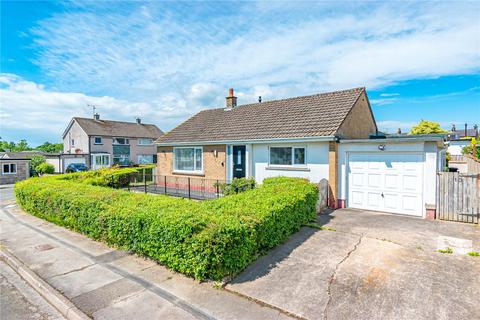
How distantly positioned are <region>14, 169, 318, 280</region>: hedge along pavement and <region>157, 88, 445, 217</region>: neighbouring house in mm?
2570

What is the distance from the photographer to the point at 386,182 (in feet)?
33.6

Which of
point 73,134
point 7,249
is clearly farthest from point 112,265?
point 73,134

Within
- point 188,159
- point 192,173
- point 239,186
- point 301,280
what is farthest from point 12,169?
point 301,280

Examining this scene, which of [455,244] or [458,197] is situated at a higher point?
[458,197]

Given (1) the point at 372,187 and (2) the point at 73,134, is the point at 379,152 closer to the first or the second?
(1) the point at 372,187

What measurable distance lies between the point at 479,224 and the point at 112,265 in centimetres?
1070

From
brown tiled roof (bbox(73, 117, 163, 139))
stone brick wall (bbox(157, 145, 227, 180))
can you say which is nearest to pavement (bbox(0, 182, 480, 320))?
stone brick wall (bbox(157, 145, 227, 180))

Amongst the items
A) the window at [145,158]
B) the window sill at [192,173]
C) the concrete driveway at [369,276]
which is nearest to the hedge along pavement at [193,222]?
the concrete driveway at [369,276]

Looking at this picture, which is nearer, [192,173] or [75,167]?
[192,173]

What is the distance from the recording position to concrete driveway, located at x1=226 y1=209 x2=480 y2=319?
4254mm

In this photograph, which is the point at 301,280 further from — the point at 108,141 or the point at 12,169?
A: the point at 108,141

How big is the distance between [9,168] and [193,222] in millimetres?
28483

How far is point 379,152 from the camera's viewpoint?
1030 cm

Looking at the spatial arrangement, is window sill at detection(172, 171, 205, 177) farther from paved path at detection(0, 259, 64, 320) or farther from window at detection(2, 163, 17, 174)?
window at detection(2, 163, 17, 174)
